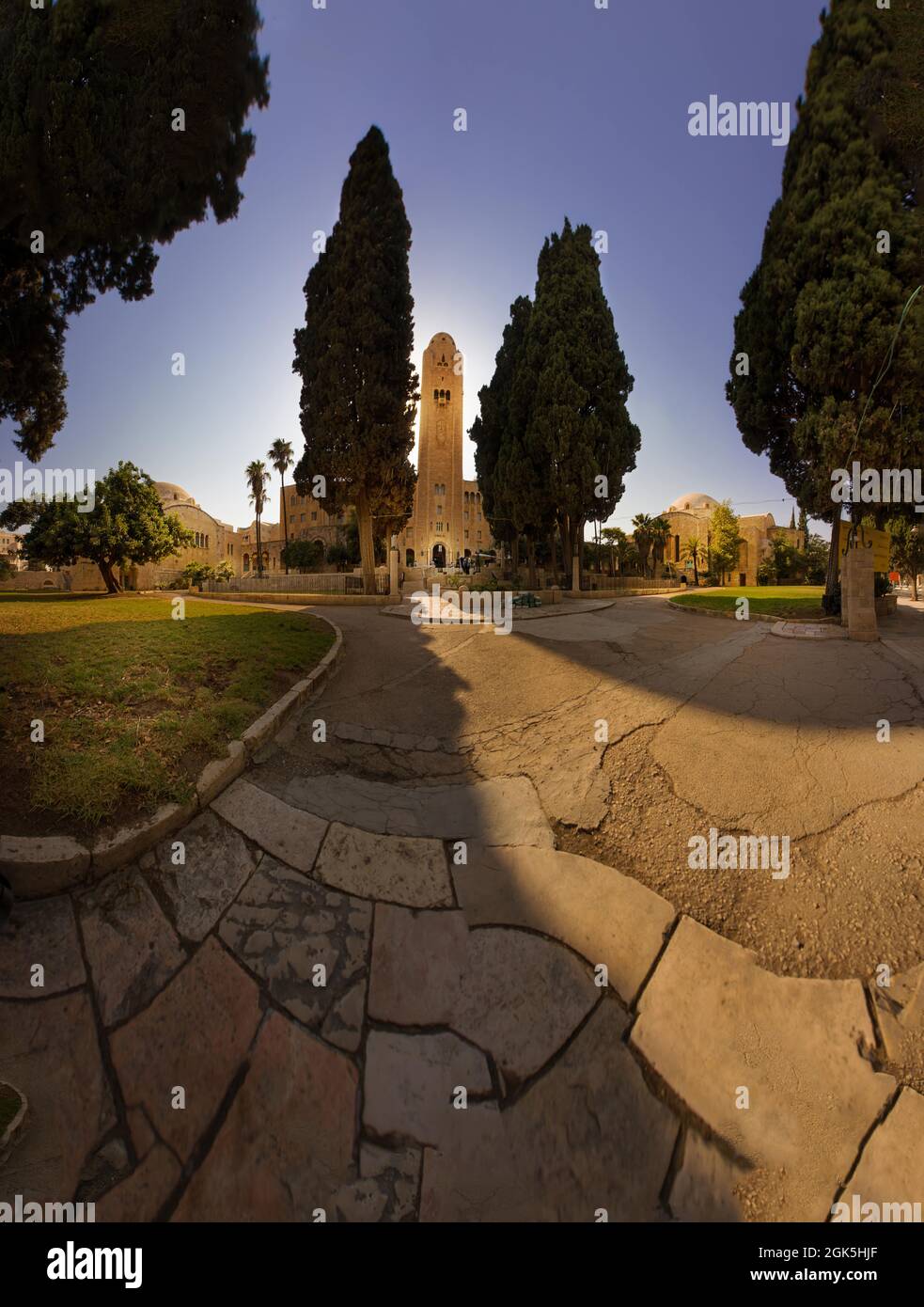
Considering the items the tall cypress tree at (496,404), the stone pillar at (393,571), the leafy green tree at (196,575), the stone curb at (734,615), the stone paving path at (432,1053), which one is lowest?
the stone paving path at (432,1053)

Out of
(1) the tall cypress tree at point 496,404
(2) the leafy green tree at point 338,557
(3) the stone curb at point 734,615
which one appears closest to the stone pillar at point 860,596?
(3) the stone curb at point 734,615

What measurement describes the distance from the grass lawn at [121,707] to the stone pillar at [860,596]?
31.8 feet

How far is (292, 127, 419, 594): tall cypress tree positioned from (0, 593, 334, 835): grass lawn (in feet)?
48.3

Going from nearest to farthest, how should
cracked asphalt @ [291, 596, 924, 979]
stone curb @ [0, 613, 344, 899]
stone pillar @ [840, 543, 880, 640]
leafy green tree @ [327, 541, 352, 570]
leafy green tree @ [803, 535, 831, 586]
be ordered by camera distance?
cracked asphalt @ [291, 596, 924, 979]
stone curb @ [0, 613, 344, 899]
stone pillar @ [840, 543, 880, 640]
leafy green tree @ [327, 541, 352, 570]
leafy green tree @ [803, 535, 831, 586]

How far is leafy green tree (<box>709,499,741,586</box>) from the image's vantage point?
4834cm

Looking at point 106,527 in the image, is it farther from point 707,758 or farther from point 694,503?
point 694,503

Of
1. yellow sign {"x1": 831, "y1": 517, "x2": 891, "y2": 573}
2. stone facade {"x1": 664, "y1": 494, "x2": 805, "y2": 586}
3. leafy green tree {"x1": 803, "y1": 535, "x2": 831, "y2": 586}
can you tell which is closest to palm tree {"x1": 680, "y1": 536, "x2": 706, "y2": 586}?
stone facade {"x1": 664, "y1": 494, "x2": 805, "y2": 586}

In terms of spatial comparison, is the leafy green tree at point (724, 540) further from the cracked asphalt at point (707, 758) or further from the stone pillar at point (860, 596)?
the cracked asphalt at point (707, 758)

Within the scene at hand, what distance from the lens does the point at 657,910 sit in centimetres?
254

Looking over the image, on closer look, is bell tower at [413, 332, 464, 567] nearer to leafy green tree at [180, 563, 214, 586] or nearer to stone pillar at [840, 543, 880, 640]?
leafy green tree at [180, 563, 214, 586]

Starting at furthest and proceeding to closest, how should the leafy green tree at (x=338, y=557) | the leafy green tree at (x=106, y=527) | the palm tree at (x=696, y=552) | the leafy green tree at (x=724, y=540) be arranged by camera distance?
the palm tree at (x=696, y=552)
the leafy green tree at (x=724, y=540)
the leafy green tree at (x=338, y=557)
the leafy green tree at (x=106, y=527)

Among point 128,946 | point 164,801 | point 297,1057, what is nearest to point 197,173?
point 164,801

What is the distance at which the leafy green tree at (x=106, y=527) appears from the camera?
2230cm

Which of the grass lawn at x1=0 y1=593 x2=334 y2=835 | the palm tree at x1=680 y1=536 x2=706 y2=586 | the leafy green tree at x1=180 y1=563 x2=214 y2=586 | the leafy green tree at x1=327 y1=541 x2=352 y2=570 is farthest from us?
the palm tree at x1=680 y1=536 x2=706 y2=586
